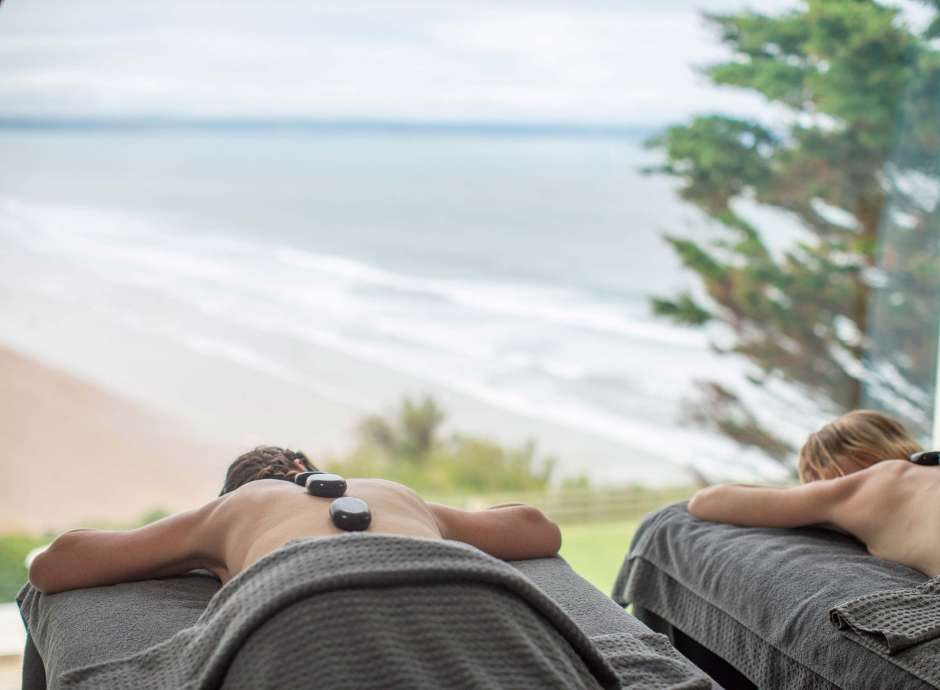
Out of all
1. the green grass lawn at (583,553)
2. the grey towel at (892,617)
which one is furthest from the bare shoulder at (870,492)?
the green grass lawn at (583,553)

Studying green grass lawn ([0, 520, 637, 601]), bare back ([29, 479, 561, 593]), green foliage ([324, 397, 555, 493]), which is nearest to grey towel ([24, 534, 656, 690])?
Answer: bare back ([29, 479, 561, 593])

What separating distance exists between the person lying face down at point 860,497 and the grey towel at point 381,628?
76 centimetres

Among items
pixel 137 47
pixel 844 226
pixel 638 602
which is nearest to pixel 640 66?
pixel 844 226

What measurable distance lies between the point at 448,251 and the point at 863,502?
25.7ft

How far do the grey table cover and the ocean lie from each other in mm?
4889

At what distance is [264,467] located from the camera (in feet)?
6.50

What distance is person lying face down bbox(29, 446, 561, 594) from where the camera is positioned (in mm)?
1657

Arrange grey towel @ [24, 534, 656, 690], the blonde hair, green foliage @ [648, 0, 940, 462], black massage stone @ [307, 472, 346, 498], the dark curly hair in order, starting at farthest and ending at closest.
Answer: green foliage @ [648, 0, 940, 462]
the blonde hair
the dark curly hair
black massage stone @ [307, 472, 346, 498]
grey towel @ [24, 534, 656, 690]

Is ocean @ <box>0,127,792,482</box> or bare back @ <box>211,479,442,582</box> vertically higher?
bare back @ <box>211,479,442,582</box>

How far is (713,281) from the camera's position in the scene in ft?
23.1

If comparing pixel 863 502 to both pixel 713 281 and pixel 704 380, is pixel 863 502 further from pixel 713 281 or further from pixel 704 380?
pixel 704 380

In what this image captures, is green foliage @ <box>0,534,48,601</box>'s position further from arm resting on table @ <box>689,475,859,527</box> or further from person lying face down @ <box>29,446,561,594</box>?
arm resting on table @ <box>689,475,859,527</box>

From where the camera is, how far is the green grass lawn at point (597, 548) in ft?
13.9

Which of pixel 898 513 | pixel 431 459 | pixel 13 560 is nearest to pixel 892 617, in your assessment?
pixel 898 513
